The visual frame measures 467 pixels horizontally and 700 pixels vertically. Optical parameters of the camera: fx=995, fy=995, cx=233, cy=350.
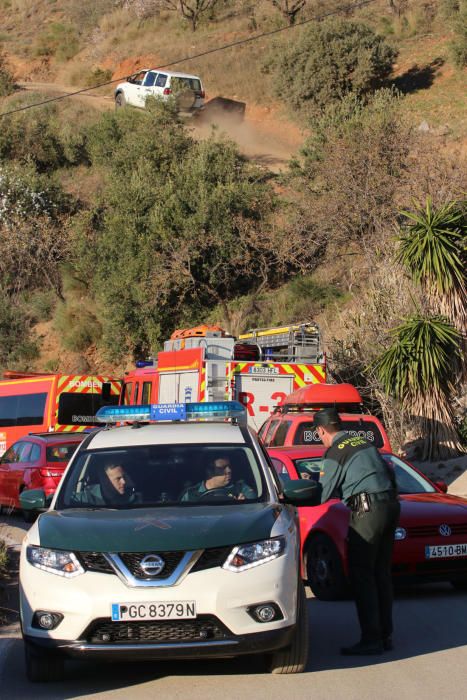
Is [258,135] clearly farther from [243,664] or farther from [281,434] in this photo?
[243,664]

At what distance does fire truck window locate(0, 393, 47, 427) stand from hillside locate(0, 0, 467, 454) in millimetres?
7438

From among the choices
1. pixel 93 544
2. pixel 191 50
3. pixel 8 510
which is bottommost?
pixel 8 510

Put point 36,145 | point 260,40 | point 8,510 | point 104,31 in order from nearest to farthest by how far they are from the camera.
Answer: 1. point 8,510
2. point 36,145
3. point 260,40
4. point 104,31

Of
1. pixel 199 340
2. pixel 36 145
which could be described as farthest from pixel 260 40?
pixel 199 340

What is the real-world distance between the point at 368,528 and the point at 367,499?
8.3 inches

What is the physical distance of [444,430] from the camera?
19141mm

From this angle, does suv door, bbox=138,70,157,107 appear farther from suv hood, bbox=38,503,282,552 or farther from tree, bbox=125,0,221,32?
suv hood, bbox=38,503,282,552

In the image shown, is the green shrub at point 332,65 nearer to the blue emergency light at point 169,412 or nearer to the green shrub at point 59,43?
the green shrub at point 59,43

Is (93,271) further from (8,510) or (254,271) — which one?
(8,510)

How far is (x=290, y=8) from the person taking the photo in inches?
2571

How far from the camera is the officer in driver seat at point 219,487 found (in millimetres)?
7113

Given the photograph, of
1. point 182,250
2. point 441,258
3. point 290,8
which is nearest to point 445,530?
point 441,258

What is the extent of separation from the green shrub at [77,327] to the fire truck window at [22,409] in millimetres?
10948

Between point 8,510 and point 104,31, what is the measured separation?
210 ft
